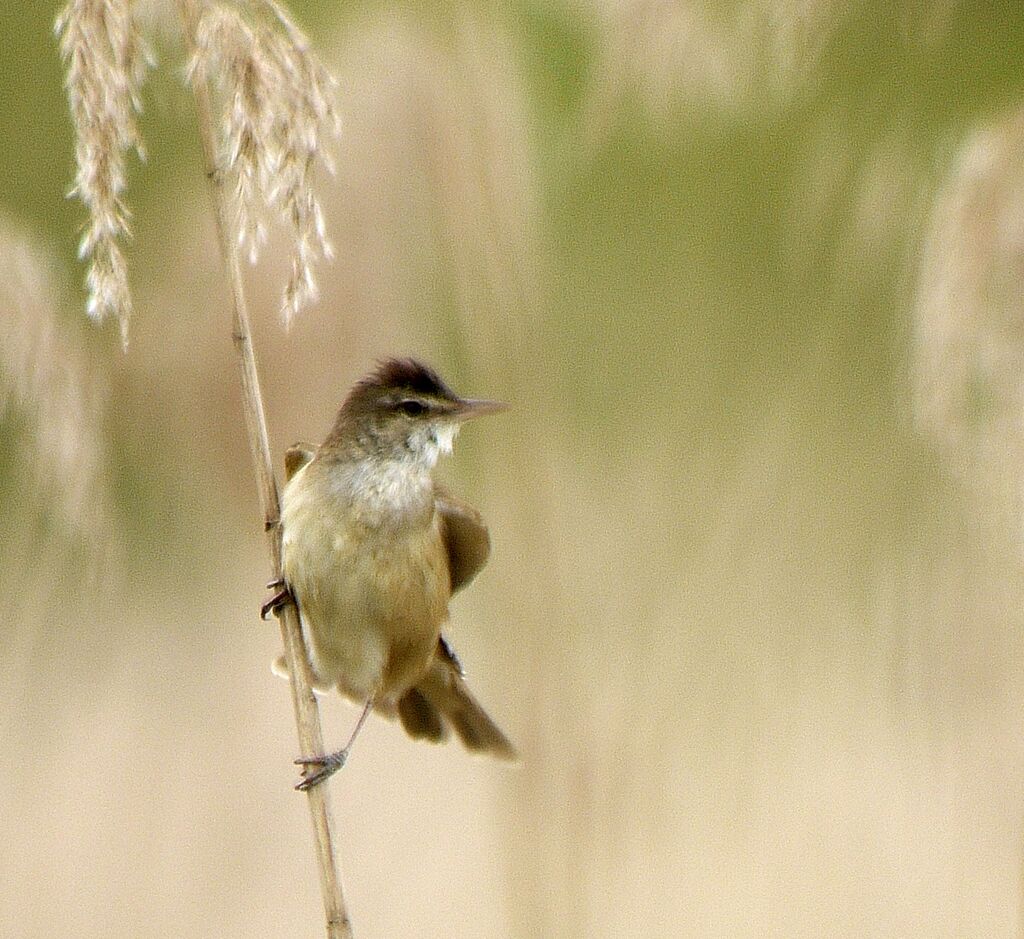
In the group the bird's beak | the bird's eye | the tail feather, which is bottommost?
the tail feather

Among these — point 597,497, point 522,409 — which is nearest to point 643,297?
point 597,497

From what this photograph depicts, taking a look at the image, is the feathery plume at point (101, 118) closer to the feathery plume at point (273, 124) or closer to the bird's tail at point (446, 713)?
the feathery plume at point (273, 124)

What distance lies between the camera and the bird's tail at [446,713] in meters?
3.42

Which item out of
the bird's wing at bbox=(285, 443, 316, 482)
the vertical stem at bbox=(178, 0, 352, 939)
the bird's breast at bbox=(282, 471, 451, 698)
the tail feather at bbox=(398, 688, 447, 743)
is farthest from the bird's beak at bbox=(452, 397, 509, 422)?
A: the tail feather at bbox=(398, 688, 447, 743)

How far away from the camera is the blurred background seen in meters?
2.51

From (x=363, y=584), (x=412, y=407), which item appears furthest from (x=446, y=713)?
(x=412, y=407)

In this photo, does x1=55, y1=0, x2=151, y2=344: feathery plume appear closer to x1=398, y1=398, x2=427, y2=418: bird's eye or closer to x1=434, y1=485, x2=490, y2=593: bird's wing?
x1=398, y1=398, x2=427, y2=418: bird's eye

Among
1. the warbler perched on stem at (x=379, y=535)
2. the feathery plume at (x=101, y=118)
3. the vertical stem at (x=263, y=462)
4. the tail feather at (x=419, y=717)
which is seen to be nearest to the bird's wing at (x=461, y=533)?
the warbler perched on stem at (x=379, y=535)

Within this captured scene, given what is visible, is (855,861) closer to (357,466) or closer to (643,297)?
(357,466)

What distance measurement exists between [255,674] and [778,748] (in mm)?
1728

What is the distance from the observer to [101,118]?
2.11m

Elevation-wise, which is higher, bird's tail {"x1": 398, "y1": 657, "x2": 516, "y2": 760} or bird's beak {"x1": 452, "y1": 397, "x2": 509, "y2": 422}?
bird's beak {"x1": 452, "y1": 397, "x2": 509, "y2": 422}

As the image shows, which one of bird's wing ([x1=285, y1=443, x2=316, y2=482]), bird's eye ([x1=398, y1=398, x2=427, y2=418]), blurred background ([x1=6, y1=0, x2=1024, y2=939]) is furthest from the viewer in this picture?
bird's wing ([x1=285, y1=443, x2=316, y2=482])

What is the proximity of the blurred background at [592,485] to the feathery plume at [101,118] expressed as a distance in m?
0.17
